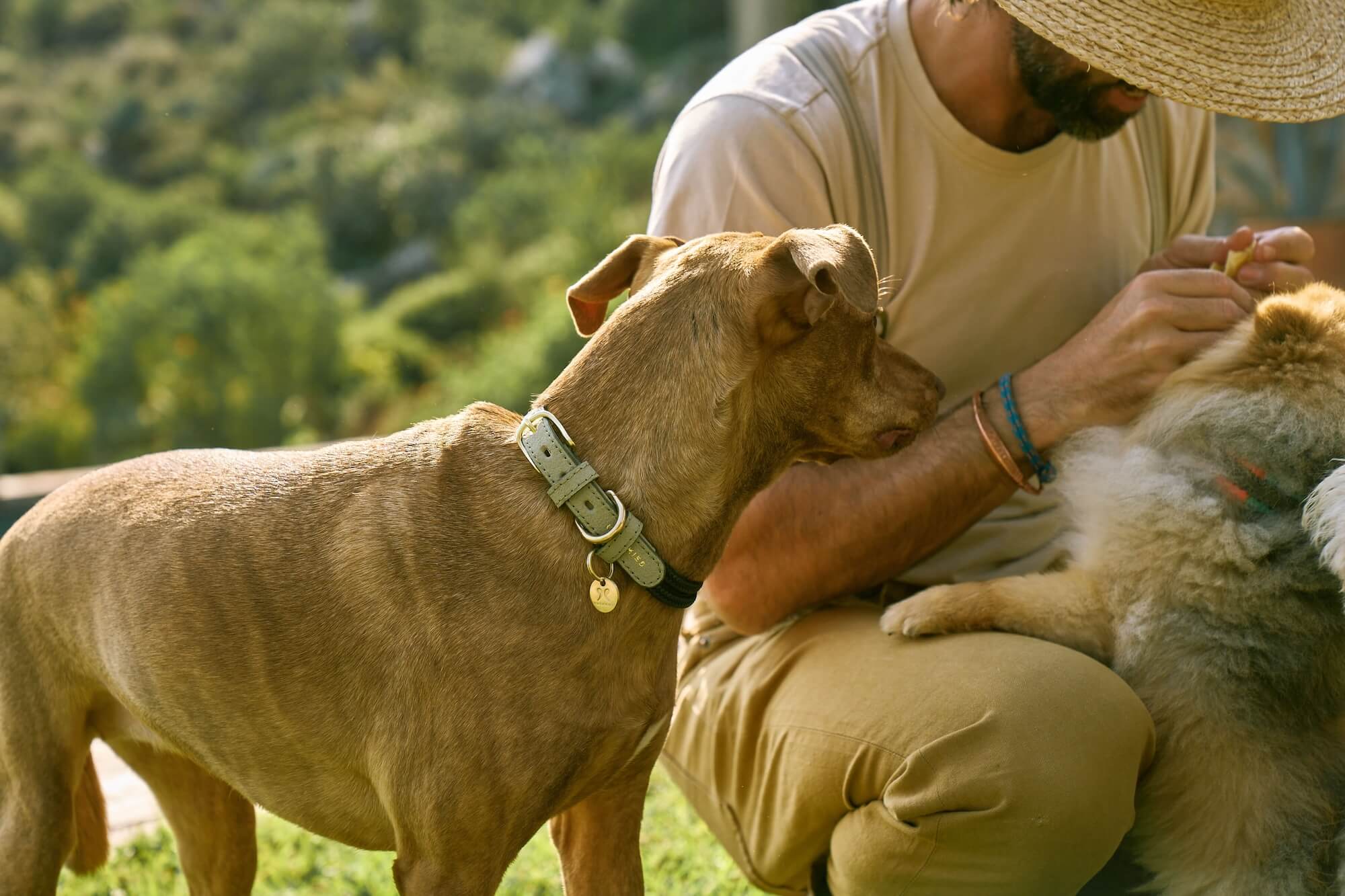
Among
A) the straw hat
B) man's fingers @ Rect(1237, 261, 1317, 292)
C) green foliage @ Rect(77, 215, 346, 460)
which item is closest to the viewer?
the straw hat

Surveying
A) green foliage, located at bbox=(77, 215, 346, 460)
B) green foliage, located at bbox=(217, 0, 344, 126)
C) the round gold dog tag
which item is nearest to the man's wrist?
the round gold dog tag

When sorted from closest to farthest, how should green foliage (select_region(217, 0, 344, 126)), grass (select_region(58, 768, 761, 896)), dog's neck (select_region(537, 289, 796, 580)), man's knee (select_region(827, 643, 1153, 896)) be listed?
dog's neck (select_region(537, 289, 796, 580)) → man's knee (select_region(827, 643, 1153, 896)) → grass (select_region(58, 768, 761, 896)) → green foliage (select_region(217, 0, 344, 126))

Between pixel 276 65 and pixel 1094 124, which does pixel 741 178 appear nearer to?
pixel 1094 124

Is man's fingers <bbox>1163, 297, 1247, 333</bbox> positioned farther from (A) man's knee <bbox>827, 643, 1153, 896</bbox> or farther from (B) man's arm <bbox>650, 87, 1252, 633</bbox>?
(A) man's knee <bbox>827, 643, 1153, 896</bbox>

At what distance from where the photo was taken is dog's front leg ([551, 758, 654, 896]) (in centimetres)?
255

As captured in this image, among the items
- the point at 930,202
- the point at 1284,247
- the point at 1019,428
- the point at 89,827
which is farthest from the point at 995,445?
the point at 89,827

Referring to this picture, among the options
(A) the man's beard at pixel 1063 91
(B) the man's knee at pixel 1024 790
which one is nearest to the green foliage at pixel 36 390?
(A) the man's beard at pixel 1063 91

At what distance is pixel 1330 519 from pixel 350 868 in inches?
107

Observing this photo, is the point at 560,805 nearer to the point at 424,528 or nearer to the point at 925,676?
the point at 424,528

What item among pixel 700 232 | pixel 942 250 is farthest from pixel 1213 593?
pixel 700 232

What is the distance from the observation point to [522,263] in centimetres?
1111

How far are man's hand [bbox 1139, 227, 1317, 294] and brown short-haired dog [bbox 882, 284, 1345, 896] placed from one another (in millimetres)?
127

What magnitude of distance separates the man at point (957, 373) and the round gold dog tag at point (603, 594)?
704 millimetres

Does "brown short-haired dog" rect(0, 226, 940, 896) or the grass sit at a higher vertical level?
"brown short-haired dog" rect(0, 226, 940, 896)
